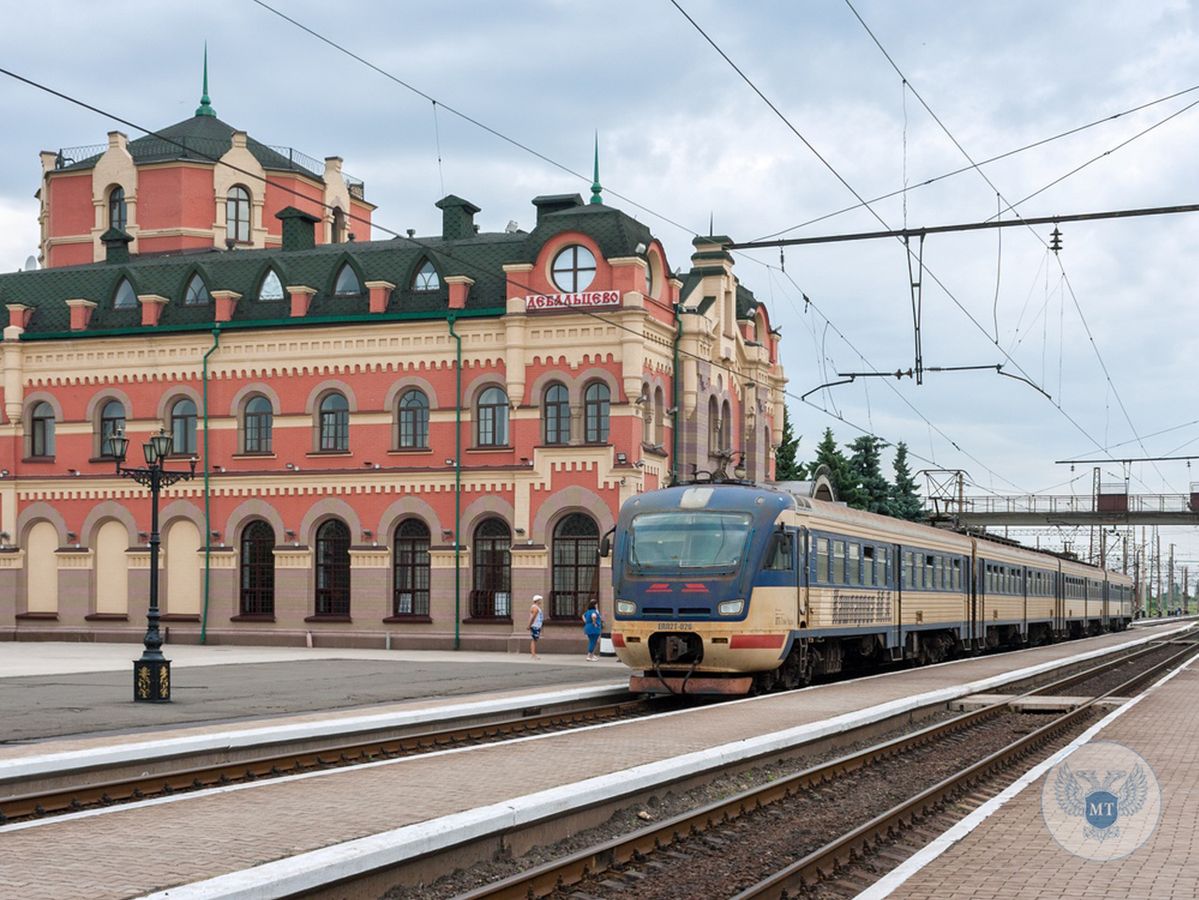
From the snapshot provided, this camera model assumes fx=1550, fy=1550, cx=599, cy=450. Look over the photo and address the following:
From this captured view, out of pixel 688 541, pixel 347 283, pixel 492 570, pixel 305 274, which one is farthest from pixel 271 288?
pixel 688 541

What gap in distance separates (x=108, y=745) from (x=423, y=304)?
2575 centimetres

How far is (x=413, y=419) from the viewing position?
39.9 meters

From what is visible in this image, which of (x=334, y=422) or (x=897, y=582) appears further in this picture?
(x=334, y=422)

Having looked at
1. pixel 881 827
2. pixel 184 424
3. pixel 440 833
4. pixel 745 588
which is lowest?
pixel 881 827

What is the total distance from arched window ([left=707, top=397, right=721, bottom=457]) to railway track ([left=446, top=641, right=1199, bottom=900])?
2421 cm

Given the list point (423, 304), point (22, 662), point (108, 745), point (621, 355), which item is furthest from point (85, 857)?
point (423, 304)

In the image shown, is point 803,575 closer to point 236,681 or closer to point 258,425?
point 236,681

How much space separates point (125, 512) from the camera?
137ft

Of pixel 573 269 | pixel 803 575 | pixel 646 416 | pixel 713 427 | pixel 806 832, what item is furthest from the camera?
pixel 713 427

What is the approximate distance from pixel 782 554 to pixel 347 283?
21132 millimetres

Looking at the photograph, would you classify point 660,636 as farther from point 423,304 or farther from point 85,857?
point 423,304

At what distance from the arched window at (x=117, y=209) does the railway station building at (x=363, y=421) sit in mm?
2033

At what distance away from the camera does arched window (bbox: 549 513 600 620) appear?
37.8 metres

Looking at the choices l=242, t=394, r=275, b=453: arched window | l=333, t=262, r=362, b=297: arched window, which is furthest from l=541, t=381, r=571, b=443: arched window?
l=242, t=394, r=275, b=453: arched window
